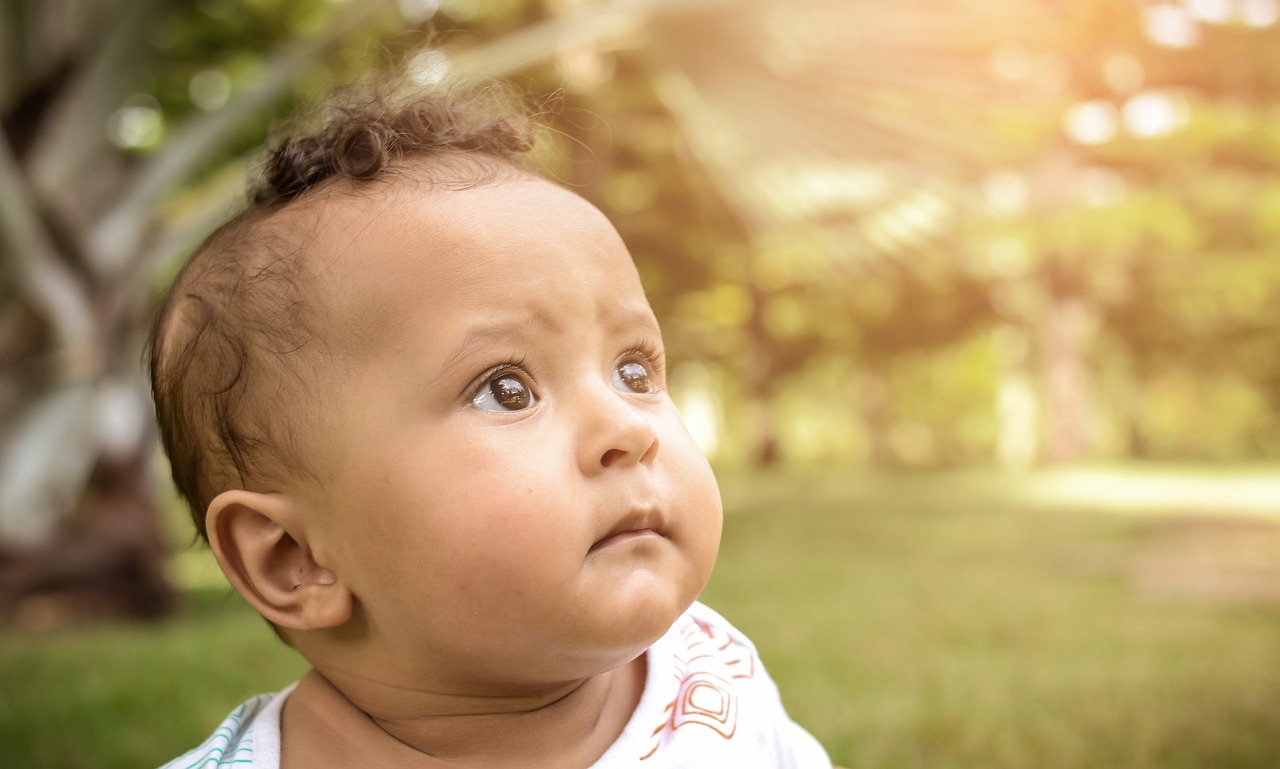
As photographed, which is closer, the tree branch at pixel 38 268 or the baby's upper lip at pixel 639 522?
the baby's upper lip at pixel 639 522

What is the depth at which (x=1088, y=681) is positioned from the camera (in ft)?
10.6

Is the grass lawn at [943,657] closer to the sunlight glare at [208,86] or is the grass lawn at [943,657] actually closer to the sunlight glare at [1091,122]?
the sunlight glare at [208,86]

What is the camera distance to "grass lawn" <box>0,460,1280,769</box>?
100 inches

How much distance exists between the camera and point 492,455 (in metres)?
1.06

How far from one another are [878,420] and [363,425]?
24.0 meters

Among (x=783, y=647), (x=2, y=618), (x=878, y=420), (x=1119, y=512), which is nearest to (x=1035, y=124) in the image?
(x=1119, y=512)

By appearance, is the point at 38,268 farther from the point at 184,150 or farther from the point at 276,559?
the point at 276,559

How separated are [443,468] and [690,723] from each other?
426 mm

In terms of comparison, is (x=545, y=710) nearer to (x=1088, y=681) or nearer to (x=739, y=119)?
(x=1088, y=681)


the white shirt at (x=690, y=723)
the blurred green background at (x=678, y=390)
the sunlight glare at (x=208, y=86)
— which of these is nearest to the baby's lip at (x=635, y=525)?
the white shirt at (x=690, y=723)

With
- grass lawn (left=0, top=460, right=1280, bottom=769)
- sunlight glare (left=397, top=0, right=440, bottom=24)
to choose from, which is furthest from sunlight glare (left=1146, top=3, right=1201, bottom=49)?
sunlight glare (left=397, top=0, right=440, bottom=24)

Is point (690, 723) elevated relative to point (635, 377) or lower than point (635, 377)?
lower

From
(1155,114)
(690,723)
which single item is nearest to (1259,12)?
(1155,114)

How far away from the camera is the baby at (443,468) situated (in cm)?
106
